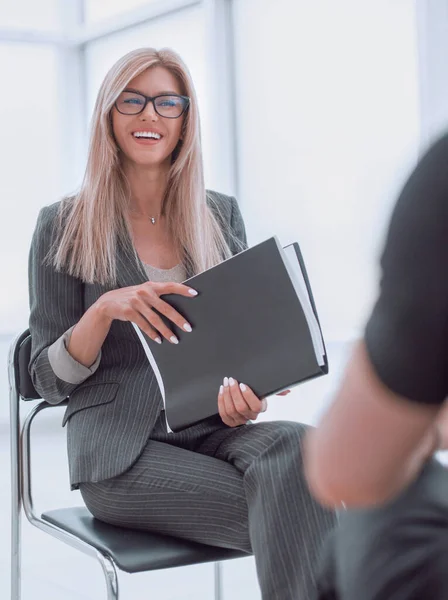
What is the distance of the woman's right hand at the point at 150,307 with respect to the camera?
138 centimetres

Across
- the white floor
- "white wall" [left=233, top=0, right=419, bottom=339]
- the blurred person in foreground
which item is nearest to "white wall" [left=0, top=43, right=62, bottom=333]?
"white wall" [left=233, top=0, right=419, bottom=339]

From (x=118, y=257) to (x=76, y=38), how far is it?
4275mm

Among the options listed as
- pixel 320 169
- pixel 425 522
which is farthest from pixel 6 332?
pixel 425 522

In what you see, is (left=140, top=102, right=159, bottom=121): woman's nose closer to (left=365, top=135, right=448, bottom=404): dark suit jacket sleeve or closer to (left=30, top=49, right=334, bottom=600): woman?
(left=30, top=49, right=334, bottom=600): woman

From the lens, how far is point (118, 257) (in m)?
1.69

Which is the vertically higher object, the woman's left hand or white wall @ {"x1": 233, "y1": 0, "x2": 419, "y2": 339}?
white wall @ {"x1": 233, "y1": 0, "x2": 419, "y2": 339}

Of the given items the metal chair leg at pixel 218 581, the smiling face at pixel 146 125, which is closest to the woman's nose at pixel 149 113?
the smiling face at pixel 146 125

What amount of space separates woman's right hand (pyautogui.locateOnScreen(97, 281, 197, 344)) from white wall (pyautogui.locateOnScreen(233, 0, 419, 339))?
2214mm

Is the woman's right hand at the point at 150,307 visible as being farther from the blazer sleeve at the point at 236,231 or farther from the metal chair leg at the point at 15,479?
the blazer sleeve at the point at 236,231

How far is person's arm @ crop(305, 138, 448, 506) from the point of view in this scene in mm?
443

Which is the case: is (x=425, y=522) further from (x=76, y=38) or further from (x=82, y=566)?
(x=76, y=38)

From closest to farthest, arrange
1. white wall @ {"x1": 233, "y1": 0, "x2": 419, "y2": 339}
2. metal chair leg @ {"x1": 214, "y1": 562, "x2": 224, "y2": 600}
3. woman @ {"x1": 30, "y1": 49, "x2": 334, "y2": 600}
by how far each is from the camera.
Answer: woman @ {"x1": 30, "y1": 49, "x2": 334, "y2": 600}
metal chair leg @ {"x1": 214, "y1": 562, "x2": 224, "y2": 600}
white wall @ {"x1": 233, "y1": 0, "x2": 419, "y2": 339}

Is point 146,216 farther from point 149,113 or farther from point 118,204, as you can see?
point 149,113

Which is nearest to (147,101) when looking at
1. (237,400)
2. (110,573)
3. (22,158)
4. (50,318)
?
(50,318)
